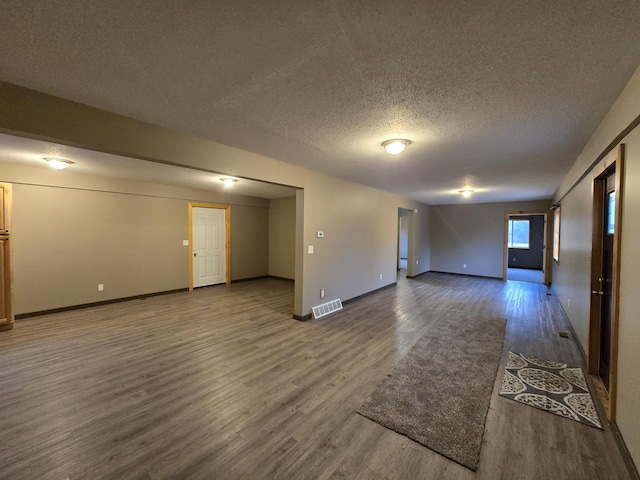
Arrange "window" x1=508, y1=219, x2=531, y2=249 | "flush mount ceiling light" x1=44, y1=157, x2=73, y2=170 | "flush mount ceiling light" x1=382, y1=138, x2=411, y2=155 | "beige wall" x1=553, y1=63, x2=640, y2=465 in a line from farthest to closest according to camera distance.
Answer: "window" x1=508, y1=219, x2=531, y2=249 < "flush mount ceiling light" x1=44, y1=157, x2=73, y2=170 < "flush mount ceiling light" x1=382, y1=138, x2=411, y2=155 < "beige wall" x1=553, y1=63, x2=640, y2=465

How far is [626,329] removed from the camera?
1811mm

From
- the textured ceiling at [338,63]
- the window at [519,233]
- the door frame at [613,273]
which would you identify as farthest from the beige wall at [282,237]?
the window at [519,233]

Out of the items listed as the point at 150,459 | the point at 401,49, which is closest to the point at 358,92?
the point at 401,49

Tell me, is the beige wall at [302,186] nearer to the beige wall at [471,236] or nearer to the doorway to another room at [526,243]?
the beige wall at [471,236]

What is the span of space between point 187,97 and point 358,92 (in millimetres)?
1289

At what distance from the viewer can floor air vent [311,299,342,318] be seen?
458cm

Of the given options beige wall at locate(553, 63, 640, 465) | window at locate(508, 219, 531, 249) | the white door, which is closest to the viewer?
beige wall at locate(553, 63, 640, 465)

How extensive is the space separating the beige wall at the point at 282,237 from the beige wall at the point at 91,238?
77.1 inches

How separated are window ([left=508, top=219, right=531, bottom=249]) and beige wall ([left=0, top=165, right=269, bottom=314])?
38.4 feet

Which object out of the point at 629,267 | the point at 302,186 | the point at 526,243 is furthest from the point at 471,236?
the point at 629,267

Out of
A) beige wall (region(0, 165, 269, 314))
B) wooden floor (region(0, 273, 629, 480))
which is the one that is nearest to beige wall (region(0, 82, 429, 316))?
wooden floor (region(0, 273, 629, 480))

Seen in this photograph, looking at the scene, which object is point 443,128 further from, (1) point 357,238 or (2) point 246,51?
(1) point 357,238

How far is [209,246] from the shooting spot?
7016 mm

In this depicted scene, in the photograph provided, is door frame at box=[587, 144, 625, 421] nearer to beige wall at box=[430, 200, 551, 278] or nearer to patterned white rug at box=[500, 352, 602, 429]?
patterned white rug at box=[500, 352, 602, 429]
